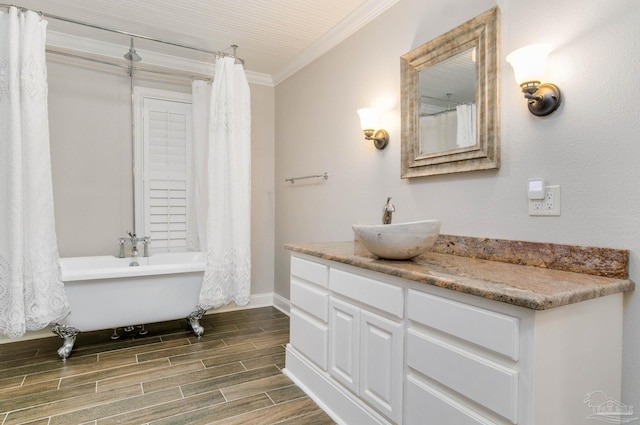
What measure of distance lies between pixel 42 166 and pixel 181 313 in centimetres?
138

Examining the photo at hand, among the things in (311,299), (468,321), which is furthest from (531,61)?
(311,299)

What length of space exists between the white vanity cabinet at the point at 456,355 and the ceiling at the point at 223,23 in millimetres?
1882

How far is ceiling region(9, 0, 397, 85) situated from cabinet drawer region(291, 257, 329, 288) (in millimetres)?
1744

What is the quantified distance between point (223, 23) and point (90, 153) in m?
1.64

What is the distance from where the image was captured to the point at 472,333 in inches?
46.6

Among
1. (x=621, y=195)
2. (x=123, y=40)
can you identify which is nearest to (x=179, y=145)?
(x=123, y=40)

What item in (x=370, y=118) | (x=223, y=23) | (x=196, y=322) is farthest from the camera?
(x=196, y=322)

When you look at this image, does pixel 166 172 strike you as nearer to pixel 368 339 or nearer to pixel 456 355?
pixel 368 339

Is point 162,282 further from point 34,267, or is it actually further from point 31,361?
point 31,361

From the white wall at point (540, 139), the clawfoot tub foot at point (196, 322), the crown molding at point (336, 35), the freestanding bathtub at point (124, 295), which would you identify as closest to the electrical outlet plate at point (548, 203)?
the white wall at point (540, 139)

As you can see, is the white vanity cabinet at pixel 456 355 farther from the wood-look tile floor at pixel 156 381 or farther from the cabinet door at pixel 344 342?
the wood-look tile floor at pixel 156 381

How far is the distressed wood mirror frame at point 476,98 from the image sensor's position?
174cm

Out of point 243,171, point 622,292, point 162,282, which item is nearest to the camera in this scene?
point 622,292

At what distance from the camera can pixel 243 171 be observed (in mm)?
2977
